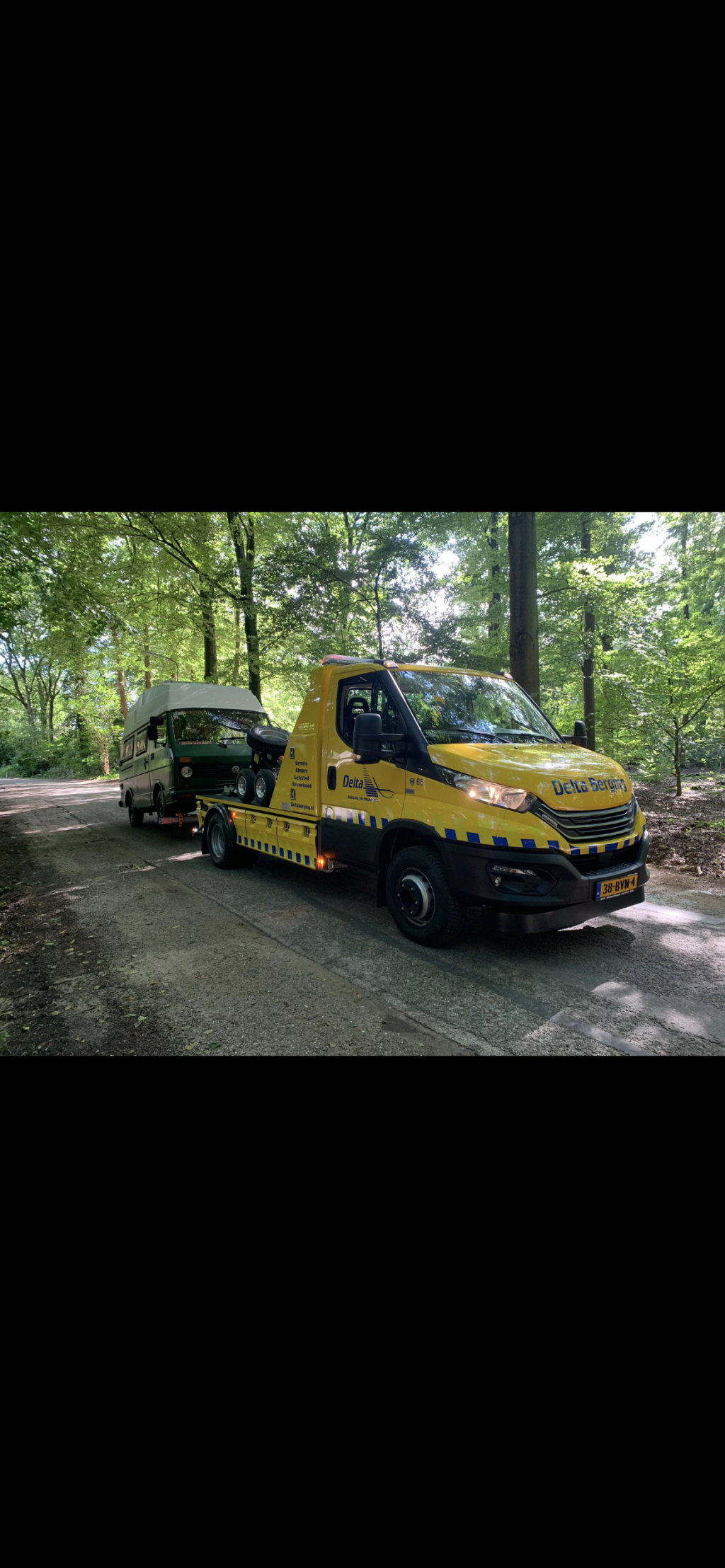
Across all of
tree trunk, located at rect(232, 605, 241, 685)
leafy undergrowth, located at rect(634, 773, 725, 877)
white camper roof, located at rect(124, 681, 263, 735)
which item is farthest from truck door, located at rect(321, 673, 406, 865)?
tree trunk, located at rect(232, 605, 241, 685)

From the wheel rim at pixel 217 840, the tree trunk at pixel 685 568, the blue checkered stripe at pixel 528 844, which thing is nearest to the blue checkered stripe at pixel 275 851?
the wheel rim at pixel 217 840

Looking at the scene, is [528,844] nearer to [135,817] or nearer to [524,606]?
[524,606]

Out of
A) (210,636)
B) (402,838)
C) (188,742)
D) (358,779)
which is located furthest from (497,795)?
(210,636)

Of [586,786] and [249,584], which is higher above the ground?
[249,584]

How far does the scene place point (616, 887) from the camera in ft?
13.7

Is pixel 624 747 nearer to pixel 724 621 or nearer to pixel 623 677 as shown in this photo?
pixel 623 677

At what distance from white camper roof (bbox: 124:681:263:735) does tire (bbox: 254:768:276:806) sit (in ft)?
11.0

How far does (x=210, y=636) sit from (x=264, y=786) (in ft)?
37.1

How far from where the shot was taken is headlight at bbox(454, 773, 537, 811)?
13.2 feet
